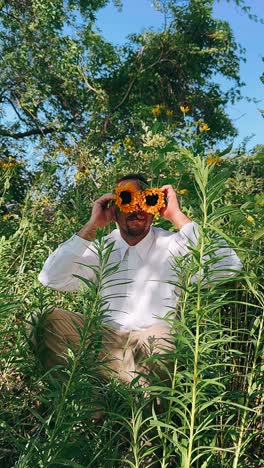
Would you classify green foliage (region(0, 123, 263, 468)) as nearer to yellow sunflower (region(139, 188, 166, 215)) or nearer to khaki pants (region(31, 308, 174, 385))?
khaki pants (region(31, 308, 174, 385))

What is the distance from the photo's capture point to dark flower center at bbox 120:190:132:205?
2.78m

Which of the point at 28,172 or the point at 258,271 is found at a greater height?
the point at 28,172

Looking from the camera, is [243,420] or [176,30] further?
[176,30]

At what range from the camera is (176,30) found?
1204 cm

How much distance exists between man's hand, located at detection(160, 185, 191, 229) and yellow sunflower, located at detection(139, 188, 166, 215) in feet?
0.39

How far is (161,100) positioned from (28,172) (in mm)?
3491

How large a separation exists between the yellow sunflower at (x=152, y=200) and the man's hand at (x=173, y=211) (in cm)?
12

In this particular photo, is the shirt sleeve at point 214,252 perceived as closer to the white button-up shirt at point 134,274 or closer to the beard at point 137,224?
the white button-up shirt at point 134,274

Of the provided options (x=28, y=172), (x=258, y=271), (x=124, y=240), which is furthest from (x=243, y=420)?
(x=28, y=172)

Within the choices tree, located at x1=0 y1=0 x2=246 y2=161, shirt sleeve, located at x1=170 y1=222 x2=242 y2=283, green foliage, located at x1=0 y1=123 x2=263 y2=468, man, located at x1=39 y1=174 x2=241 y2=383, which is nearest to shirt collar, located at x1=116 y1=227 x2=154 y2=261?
man, located at x1=39 y1=174 x2=241 y2=383

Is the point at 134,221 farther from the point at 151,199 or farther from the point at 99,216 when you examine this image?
the point at 151,199

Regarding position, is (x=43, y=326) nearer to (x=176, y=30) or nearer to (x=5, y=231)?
(x=5, y=231)

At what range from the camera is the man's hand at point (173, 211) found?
3.05 meters

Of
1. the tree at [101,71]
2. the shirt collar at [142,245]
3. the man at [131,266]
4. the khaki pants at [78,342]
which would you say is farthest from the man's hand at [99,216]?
the tree at [101,71]
